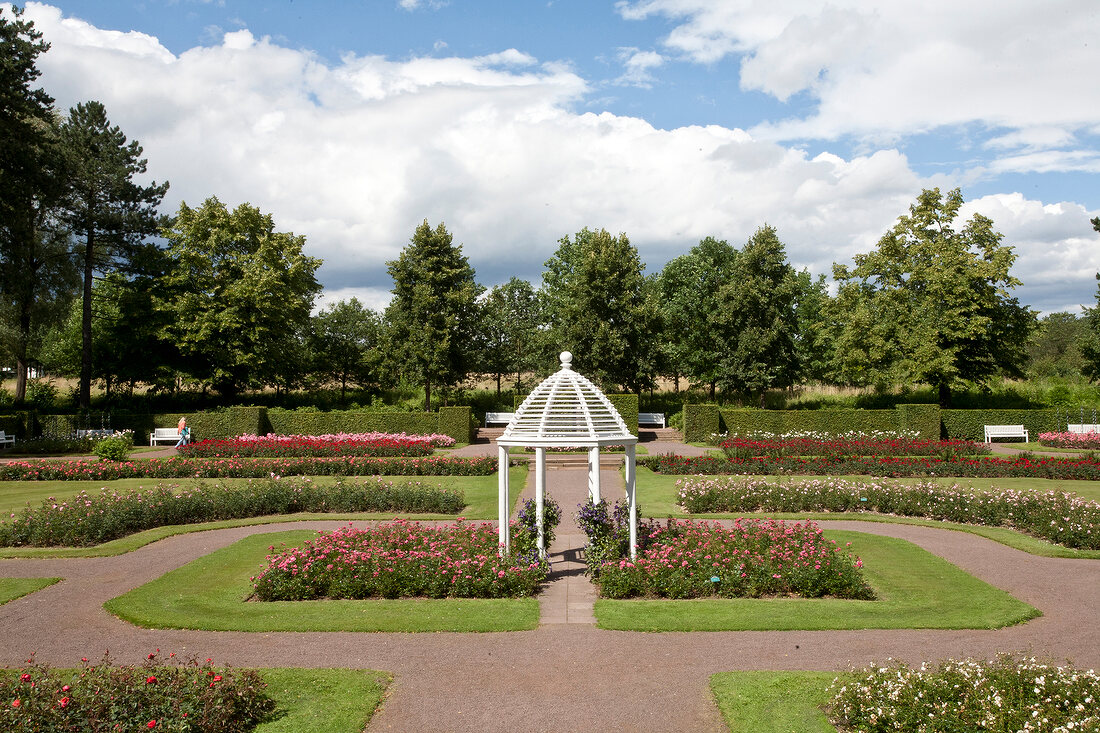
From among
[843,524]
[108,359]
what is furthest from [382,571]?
[108,359]

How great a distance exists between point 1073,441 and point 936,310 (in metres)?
8.67

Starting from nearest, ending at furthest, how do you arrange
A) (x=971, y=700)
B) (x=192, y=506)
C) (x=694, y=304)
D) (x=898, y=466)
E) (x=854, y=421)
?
(x=971, y=700) < (x=192, y=506) < (x=898, y=466) < (x=854, y=421) < (x=694, y=304)

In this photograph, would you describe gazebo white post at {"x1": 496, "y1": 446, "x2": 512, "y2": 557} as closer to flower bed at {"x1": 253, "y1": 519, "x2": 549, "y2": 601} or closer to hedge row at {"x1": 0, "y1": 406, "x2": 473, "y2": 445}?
flower bed at {"x1": 253, "y1": 519, "x2": 549, "y2": 601}

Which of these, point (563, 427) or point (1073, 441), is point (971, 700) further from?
point (1073, 441)

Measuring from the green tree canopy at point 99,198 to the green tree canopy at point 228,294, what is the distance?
176cm

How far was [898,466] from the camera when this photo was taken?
19.3 meters

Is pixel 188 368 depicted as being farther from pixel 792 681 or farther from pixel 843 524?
pixel 792 681

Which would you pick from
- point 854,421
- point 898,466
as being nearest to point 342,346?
point 854,421

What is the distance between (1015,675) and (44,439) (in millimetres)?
31399

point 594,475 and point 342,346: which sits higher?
point 342,346

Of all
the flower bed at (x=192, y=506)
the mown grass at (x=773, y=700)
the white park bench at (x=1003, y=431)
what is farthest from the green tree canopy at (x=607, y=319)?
the mown grass at (x=773, y=700)

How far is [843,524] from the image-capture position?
14.0m

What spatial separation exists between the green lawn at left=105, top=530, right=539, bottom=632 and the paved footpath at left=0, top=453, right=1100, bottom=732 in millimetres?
196

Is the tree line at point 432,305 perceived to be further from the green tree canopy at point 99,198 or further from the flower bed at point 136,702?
the flower bed at point 136,702
